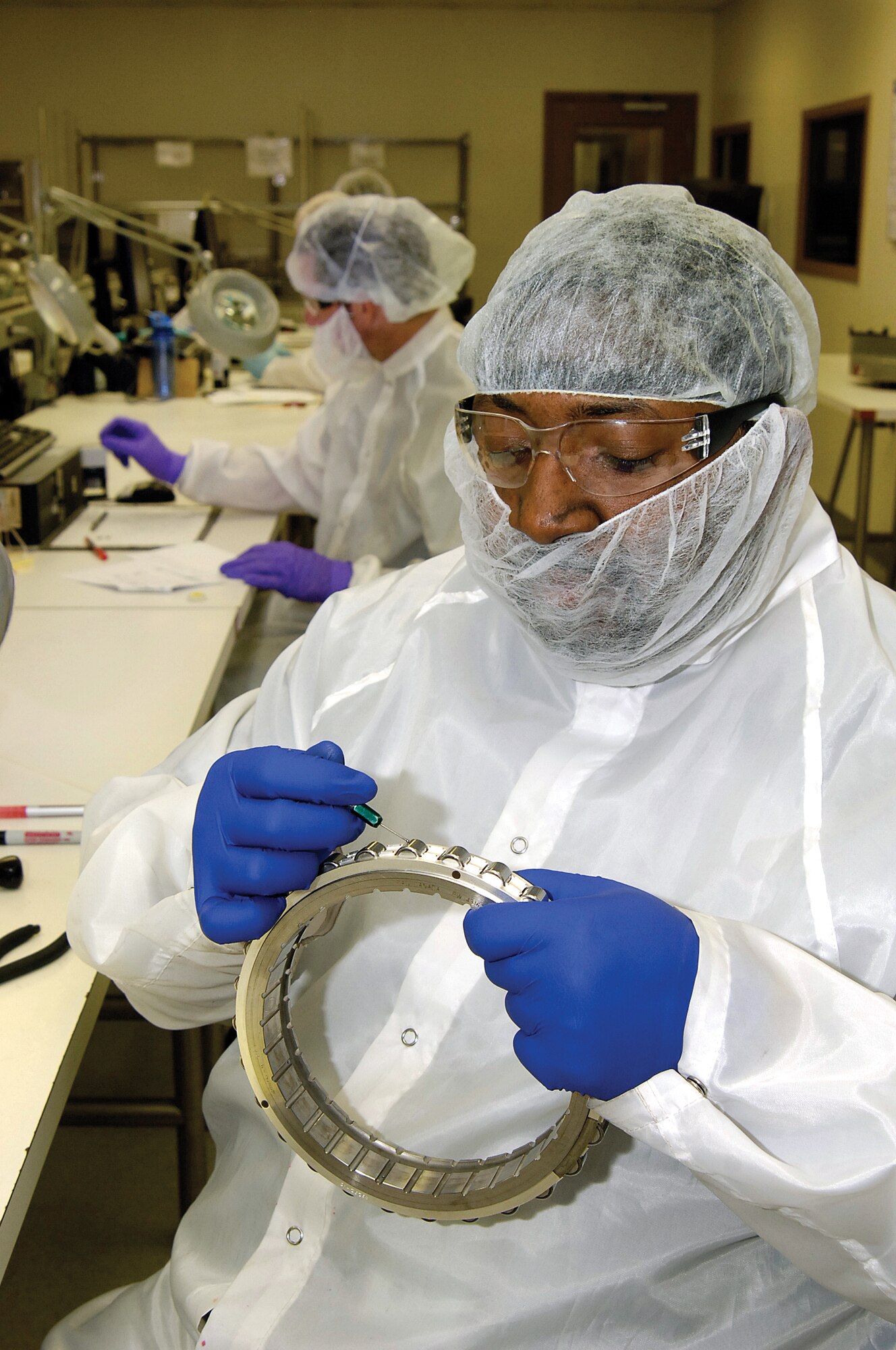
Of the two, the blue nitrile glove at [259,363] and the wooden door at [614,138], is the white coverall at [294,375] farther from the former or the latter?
the wooden door at [614,138]

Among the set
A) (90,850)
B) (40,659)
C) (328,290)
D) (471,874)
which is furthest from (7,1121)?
→ (328,290)

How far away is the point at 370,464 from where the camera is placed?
2.68m

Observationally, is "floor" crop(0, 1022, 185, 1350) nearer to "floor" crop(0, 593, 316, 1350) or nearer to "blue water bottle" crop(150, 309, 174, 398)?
"floor" crop(0, 593, 316, 1350)

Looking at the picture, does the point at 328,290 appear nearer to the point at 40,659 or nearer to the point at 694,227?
the point at 40,659

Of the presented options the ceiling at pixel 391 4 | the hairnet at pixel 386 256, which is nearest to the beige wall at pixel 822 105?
the ceiling at pixel 391 4

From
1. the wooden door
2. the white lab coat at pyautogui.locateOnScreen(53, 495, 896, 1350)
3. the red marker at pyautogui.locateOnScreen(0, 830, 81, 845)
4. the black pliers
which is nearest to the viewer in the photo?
the white lab coat at pyautogui.locateOnScreen(53, 495, 896, 1350)

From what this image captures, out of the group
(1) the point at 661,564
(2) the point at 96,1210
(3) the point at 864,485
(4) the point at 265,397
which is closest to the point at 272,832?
(1) the point at 661,564

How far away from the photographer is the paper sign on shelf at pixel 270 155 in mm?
7504

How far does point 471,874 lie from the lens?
732 mm

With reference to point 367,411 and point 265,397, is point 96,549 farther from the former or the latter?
point 265,397

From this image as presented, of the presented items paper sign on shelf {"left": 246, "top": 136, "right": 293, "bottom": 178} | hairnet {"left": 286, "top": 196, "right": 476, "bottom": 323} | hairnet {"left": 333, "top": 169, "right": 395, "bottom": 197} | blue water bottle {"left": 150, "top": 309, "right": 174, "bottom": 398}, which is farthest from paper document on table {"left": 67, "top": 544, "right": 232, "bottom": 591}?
paper sign on shelf {"left": 246, "top": 136, "right": 293, "bottom": 178}

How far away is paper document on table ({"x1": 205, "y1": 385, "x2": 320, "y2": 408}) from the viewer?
13.4ft

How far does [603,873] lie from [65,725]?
925mm

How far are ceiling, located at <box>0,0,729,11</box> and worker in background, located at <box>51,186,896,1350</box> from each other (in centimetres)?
738
